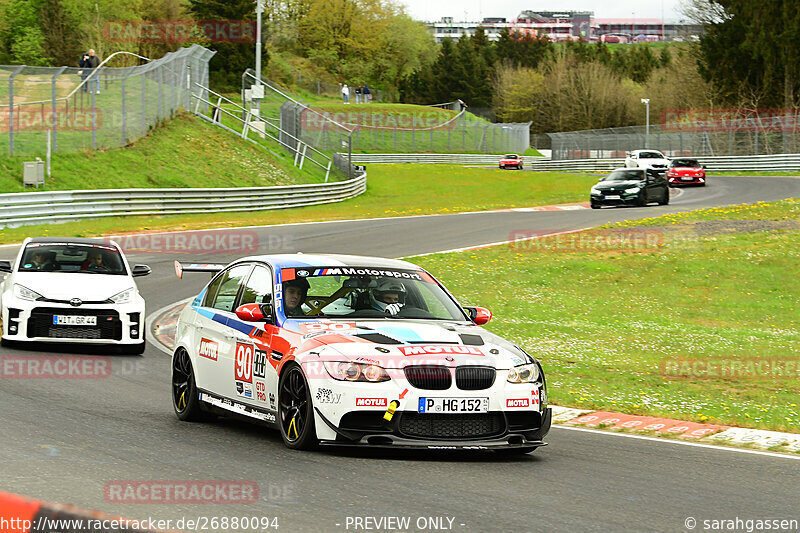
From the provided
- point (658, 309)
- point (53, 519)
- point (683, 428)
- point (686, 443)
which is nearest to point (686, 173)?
point (658, 309)

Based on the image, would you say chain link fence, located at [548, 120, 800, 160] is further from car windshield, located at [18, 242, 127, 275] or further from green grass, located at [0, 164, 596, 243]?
car windshield, located at [18, 242, 127, 275]

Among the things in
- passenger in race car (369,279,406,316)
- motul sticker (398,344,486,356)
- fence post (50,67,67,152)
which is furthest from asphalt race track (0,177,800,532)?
fence post (50,67,67,152)

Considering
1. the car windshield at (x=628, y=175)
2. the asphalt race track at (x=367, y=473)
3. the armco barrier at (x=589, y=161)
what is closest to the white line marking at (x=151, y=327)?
the asphalt race track at (x=367, y=473)

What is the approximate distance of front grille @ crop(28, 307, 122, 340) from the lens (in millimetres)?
14062

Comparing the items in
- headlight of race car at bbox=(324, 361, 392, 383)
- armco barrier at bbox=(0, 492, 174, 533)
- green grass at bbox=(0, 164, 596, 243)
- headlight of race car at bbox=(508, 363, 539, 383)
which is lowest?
green grass at bbox=(0, 164, 596, 243)

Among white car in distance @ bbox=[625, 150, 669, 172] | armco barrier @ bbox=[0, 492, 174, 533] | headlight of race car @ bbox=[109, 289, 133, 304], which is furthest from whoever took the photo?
white car in distance @ bbox=[625, 150, 669, 172]

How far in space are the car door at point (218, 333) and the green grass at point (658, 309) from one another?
12.8 ft

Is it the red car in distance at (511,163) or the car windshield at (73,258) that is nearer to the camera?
the car windshield at (73,258)

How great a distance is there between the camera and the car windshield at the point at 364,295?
8.96m

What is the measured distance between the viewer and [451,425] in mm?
7902

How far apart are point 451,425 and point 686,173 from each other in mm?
47481

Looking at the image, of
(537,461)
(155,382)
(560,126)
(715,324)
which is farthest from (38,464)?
(560,126)

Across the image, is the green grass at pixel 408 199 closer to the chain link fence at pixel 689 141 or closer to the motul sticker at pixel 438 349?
the chain link fence at pixel 689 141

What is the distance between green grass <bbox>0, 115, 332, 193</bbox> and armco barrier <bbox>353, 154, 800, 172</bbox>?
28.0 meters
